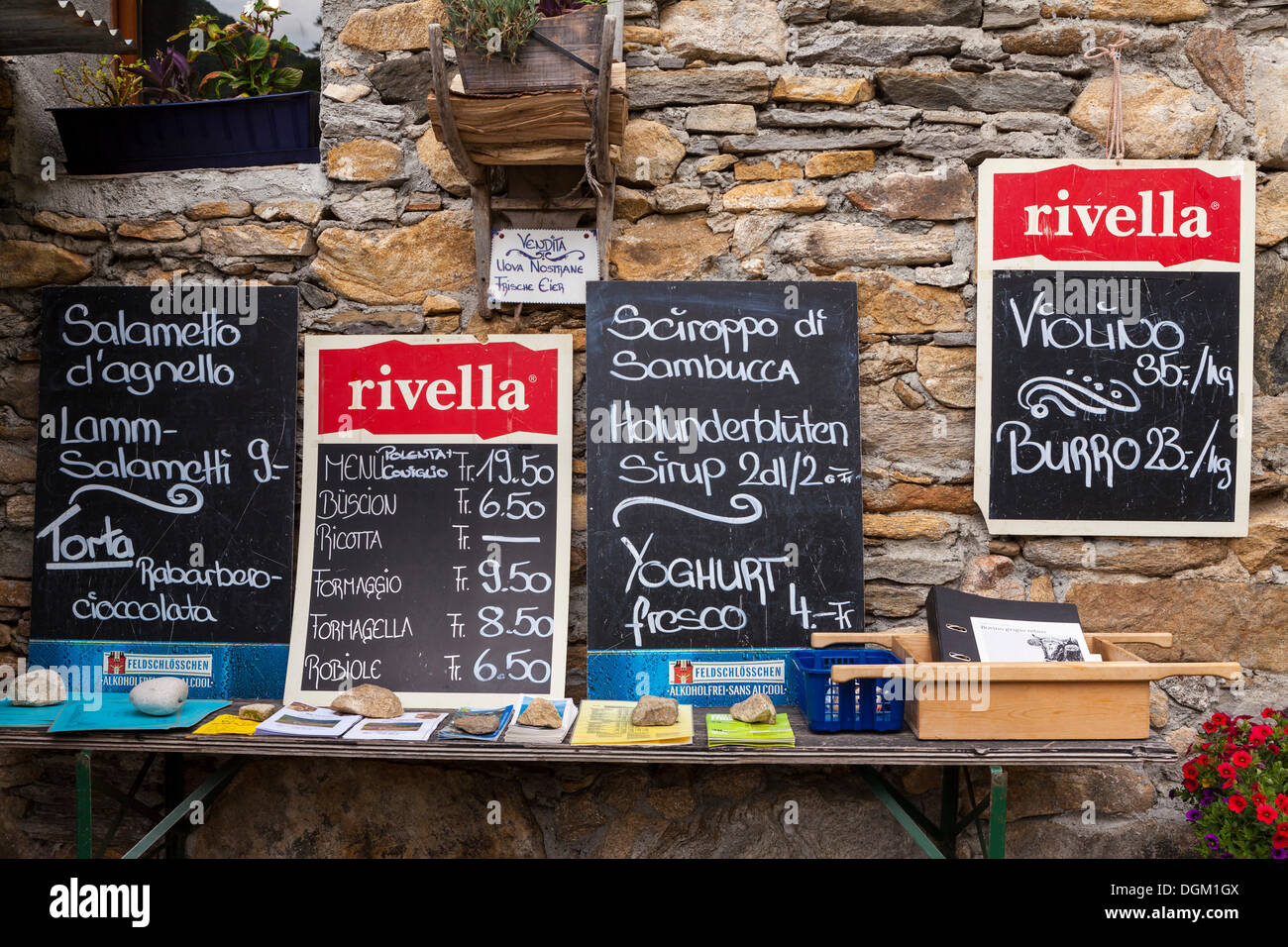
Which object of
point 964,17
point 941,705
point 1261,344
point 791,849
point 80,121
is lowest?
point 791,849

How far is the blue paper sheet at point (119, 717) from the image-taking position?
6.82ft

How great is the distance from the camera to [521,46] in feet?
7.03

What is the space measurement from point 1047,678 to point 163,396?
247cm

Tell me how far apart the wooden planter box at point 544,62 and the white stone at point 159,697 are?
166 cm

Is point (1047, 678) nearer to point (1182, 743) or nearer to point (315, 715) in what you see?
point (1182, 743)

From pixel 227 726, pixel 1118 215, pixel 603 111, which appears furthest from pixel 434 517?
pixel 1118 215

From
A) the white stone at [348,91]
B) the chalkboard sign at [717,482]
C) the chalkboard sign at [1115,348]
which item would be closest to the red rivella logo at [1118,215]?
the chalkboard sign at [1115,348]

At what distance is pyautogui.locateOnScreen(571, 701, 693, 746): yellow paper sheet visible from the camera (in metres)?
2.04

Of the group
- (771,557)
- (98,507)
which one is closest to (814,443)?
(771,557)

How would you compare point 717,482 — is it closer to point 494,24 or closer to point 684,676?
point 684,676

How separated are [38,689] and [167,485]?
0.61 metres

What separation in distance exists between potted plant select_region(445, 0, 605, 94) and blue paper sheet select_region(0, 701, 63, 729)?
1.87 m

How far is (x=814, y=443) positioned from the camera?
2.43 meters
